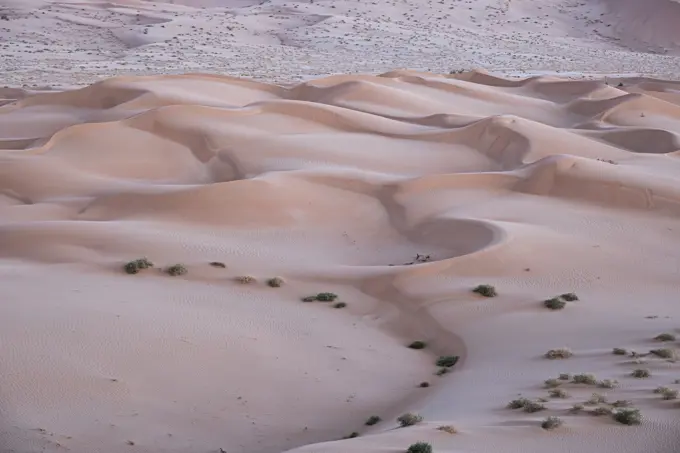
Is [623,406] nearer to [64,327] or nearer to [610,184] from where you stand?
[64,327]

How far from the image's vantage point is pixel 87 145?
18031 mm

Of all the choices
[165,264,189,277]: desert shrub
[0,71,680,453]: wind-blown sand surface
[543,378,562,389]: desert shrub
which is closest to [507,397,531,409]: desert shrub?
[0,71,680,453]: wind-blown sand surface

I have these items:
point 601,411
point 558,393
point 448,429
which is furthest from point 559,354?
point 448,429

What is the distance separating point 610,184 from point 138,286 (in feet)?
30.8

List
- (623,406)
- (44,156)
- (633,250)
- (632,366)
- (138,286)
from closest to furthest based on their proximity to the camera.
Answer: (623,406), (632,366), (138,286), (633,250), (44,156)

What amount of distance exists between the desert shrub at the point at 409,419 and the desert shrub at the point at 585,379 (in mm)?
1635

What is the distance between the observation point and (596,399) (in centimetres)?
710

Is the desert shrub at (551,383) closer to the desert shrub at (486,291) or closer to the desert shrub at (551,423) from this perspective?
the desert shrub at (551,423)

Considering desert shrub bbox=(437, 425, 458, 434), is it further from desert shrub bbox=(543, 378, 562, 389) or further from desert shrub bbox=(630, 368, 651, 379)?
desert shrub bbox=(630, 368, 651, 379)

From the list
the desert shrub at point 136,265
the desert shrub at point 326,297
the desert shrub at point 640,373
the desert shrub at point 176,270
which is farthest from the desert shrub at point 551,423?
the desert shrub at point 136,265

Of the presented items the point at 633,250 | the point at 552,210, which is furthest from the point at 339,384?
the point at 552,210

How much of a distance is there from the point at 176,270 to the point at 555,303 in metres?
4.88

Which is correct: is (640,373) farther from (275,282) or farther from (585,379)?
(275,282)

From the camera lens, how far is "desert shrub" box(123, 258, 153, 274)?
10883 mm
